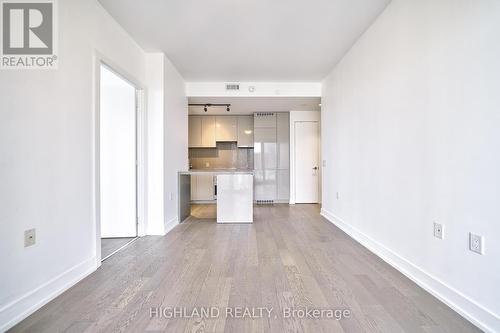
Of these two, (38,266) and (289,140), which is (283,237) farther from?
(289,140)

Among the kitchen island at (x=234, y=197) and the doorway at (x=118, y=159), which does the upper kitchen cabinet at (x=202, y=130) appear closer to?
the kitchen island at (x=234, y=197)

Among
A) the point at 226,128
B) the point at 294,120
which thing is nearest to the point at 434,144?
the point at 294,120

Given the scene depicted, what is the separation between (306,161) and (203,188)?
112 inches

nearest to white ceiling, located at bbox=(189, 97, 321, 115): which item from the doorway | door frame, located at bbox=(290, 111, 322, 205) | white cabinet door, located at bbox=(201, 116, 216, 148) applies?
door frame, located at bbox=(290, 111, 322, 205)

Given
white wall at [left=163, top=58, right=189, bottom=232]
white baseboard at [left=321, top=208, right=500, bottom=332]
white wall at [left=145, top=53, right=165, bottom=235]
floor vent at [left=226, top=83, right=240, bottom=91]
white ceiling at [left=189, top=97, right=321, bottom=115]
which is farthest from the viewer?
white ceiling at [left=189, top=97, right=321, bottom=115]

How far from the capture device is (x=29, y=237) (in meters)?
1.70

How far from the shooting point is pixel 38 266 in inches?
69.6

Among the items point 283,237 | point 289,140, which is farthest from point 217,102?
point 283,237

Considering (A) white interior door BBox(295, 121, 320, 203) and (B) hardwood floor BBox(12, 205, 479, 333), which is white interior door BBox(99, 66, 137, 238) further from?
(A) white interior door BBox(295, 121, 320, 203)

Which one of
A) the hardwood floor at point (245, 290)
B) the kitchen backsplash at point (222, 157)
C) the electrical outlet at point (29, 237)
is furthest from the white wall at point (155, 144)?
the kitchen backsplash at point (222, 157)

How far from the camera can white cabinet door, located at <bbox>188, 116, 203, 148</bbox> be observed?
22.5ft

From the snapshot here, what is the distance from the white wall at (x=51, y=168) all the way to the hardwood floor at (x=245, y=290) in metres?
0.21

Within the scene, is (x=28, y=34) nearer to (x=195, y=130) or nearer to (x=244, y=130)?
(x=195, y=130)

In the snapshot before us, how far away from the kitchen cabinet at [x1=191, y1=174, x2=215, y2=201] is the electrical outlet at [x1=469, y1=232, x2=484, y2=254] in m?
5.73
